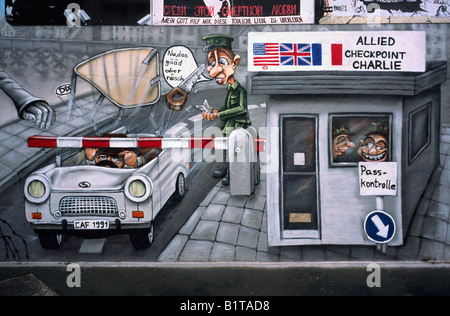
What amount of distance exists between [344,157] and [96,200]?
11.4 feet

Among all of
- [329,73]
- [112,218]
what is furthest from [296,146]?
[112,218]

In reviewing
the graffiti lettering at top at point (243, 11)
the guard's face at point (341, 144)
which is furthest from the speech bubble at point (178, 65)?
the guard's face at point (341, 144)

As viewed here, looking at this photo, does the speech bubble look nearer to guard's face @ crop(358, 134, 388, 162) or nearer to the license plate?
the license plate

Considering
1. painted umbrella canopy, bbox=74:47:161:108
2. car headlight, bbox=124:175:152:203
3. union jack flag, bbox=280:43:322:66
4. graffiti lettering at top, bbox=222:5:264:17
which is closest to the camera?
car headlight, bbox=124:175:152:203

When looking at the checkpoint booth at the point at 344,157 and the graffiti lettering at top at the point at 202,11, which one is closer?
the checkpoint booth at the point at 344,157

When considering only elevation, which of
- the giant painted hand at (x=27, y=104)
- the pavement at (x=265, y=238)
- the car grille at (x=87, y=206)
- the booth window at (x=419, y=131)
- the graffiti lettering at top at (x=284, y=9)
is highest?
the graffiti lettering at top at (x=284, y=9)

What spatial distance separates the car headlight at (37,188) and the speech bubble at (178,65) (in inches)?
86.6

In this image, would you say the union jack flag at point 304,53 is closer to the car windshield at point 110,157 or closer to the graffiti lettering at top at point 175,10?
the graffiti lettering at top at point 175,10

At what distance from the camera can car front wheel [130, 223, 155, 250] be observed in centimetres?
515

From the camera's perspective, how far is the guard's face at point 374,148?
203 inches

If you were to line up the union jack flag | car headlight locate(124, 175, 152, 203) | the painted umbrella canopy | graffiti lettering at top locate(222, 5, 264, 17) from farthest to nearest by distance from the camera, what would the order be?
1. the painted umbrella canopy
2. graffiti lettering at top locate(222, 5, 264, 17)
3. the union jack flag
4. car headlight locate(124, 175, 152, 203)

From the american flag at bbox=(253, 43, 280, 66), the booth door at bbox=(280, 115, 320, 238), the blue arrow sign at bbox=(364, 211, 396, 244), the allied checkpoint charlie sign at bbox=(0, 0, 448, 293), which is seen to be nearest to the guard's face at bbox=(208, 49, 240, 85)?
the allied checkpoint charlie sign at bbox=(0, 0, 448, 293)

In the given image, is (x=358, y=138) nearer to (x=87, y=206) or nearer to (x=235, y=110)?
(x=235, y=110)

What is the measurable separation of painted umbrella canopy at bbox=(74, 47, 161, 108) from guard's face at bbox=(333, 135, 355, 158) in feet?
8.52
